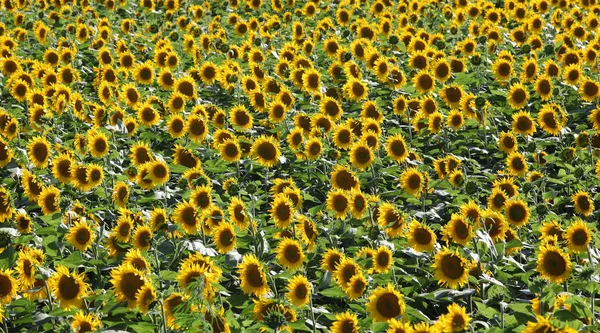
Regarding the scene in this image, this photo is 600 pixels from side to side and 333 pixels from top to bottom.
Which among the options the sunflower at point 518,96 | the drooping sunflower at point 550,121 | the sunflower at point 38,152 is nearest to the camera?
the sunflower at point 38,152

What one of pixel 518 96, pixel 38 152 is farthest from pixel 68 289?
pixel 518 96

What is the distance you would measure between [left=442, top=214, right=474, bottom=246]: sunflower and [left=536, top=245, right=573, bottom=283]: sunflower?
56 centimetres

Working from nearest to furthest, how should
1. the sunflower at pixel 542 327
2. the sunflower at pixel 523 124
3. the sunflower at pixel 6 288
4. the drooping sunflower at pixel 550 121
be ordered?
the sunflower at pixel 542 327
the sunflower at pixel 6 288
the sunflower at pixel 523 124
the drooping sunflower at pixel 550 121

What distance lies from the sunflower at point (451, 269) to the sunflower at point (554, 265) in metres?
0.53

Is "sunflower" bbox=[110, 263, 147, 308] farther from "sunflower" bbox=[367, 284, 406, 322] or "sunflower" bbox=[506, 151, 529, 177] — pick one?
"sunflower" bbox=[506, 151, 529, 177]

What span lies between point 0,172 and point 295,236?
140 inches

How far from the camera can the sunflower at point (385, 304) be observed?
4.90 metres

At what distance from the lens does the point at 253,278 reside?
538 centimetres

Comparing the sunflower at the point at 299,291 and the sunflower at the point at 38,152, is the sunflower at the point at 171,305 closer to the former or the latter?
the sunflower at the point at 299,291

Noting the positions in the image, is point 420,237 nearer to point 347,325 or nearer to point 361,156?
point 347,325

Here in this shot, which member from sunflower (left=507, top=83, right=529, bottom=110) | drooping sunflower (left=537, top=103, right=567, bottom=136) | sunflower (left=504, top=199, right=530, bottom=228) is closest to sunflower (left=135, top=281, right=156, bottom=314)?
sunflower (left=504, top=199, right=530, bottom=228)

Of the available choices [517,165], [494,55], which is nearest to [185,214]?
[517,165]

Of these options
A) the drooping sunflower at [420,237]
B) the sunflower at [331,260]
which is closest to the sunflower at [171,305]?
the sunflower at [331,260]

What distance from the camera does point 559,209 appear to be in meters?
7.95
